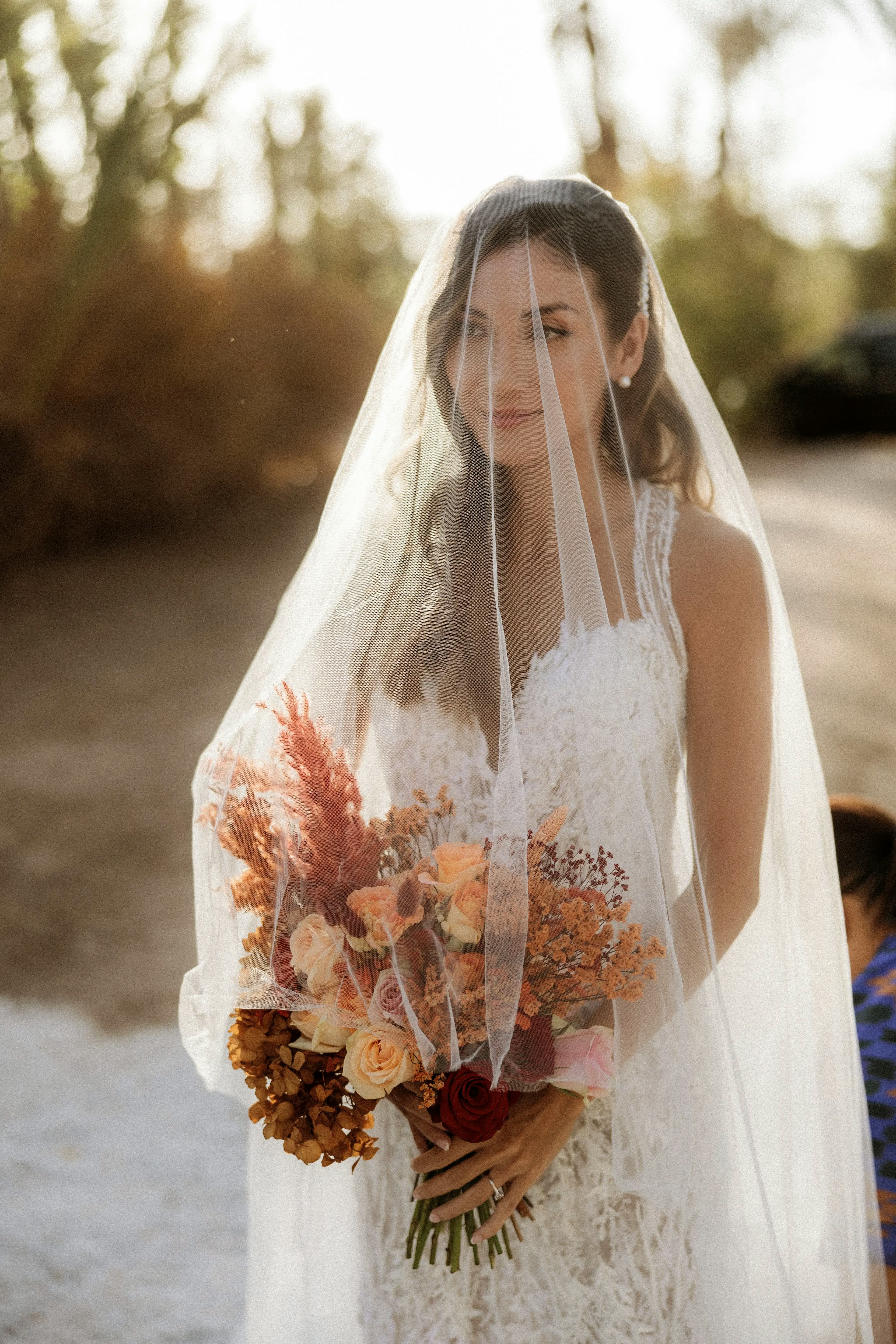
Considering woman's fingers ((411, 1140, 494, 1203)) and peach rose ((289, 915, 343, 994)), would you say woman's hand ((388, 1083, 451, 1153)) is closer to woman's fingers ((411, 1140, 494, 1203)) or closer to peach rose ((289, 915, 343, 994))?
woman's fingers ((411, 1140, 494, 1203))

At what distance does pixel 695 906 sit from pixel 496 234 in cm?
100

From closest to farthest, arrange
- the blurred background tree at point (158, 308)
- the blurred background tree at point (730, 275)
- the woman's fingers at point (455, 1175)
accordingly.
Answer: the woman's fingers at point (455, 1175), the blurred background tree at point (158, 308), the blurred background tree at point (730, 275)

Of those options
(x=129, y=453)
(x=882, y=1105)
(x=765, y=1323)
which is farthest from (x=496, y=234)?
(x=129, y=453)

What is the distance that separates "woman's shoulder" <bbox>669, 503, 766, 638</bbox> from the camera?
160 centimetres

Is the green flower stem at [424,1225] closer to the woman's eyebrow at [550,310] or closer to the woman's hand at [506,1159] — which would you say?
the woman's hand at [506,1159]

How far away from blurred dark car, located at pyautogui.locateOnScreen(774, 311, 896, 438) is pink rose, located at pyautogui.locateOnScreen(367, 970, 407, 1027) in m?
15.9

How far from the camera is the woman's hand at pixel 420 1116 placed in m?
1.53

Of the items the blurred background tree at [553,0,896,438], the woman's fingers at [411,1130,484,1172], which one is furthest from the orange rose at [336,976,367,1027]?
the blurred background tree at [553,0,896,438]

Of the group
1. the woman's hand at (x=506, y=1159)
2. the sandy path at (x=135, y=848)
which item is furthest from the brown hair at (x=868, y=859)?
the sandy path at (x=135, y=848)

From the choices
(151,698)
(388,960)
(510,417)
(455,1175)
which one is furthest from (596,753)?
(151,698)

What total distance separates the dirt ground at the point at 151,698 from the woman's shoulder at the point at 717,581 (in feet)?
11.6

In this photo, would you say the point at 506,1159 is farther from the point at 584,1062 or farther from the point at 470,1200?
the point at 584,1062

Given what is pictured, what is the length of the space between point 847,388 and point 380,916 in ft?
53.2

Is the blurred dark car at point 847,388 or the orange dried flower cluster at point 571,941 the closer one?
the orange dried flower cluster at point 571,941
